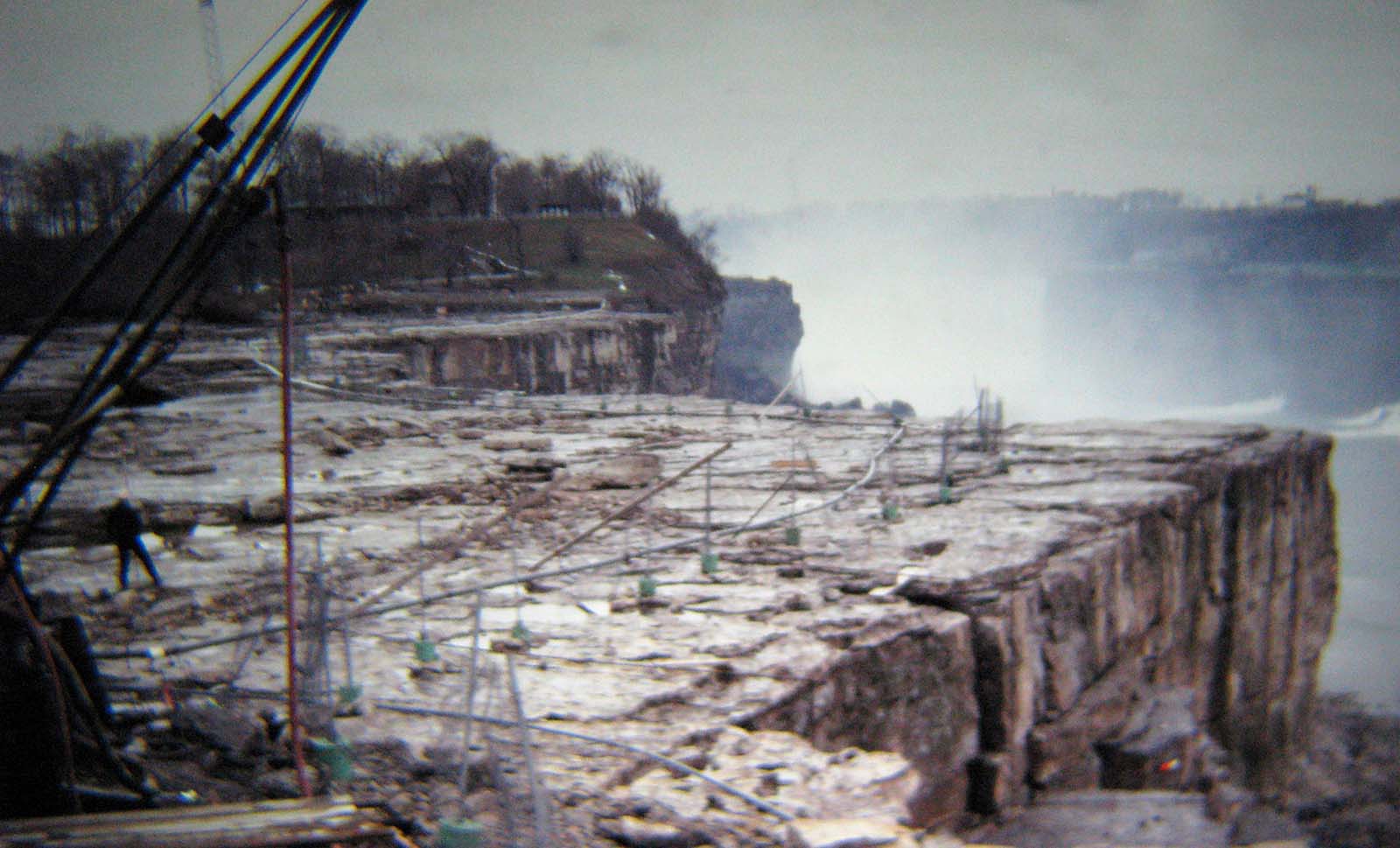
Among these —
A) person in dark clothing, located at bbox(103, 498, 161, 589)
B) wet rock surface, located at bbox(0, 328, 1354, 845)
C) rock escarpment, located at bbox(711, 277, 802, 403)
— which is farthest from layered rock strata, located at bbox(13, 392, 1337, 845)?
rock escarpment, located at bbox(711, 277, 802, 403)

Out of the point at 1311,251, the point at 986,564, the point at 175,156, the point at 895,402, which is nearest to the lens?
the point at 986,564

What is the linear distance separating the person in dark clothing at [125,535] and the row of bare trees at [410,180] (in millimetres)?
7211

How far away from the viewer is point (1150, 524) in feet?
24.5

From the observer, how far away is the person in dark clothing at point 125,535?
5.23 meters

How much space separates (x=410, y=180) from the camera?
25453 millimetres

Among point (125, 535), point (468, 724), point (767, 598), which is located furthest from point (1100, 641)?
point (125, 535)

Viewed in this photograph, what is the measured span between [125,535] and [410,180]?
21.8m

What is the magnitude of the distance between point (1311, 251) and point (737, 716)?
83.6 ft

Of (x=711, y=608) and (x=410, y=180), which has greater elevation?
(x=410, y=180)

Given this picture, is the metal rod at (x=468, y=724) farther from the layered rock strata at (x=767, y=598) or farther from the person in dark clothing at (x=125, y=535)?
the person in dark clothing at (x=125, y=535)

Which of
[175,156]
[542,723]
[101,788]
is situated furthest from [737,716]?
[175,156]

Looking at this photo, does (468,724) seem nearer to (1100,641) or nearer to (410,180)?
(1100,641)

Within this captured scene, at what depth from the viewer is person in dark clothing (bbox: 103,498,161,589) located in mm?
5234

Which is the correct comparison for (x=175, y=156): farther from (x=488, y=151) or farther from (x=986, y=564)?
(x=488, y=151)
